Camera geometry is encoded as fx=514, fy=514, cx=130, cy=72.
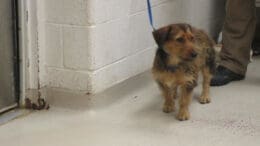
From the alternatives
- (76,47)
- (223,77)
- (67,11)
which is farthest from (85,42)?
(223,77)

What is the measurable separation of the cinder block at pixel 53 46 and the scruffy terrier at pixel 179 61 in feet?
1.56

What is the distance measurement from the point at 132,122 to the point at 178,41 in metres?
0.44

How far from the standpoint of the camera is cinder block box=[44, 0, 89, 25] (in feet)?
7.97

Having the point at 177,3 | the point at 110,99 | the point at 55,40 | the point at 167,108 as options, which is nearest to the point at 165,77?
the point at 167,108

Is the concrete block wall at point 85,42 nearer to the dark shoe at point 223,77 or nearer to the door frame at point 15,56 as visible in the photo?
the door frame at point 15,56

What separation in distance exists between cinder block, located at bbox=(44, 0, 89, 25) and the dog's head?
14.0 inches

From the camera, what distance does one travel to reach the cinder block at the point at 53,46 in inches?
99.0

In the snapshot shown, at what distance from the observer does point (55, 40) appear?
8.30 feet

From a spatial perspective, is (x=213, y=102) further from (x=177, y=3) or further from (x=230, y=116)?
(x=177, y=3)

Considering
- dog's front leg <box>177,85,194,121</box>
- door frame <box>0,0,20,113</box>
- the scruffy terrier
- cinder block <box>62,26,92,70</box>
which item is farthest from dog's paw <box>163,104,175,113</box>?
door frame <box>0,0,20,113</box>

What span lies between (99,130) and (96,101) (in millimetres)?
279

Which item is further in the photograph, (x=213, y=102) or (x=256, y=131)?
(x=213, y=102)

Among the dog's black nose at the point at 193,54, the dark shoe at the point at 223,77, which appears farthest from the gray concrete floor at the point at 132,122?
the dog's black nose at the point at 193,54

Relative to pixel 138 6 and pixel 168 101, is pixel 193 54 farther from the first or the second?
pixel 138 6
